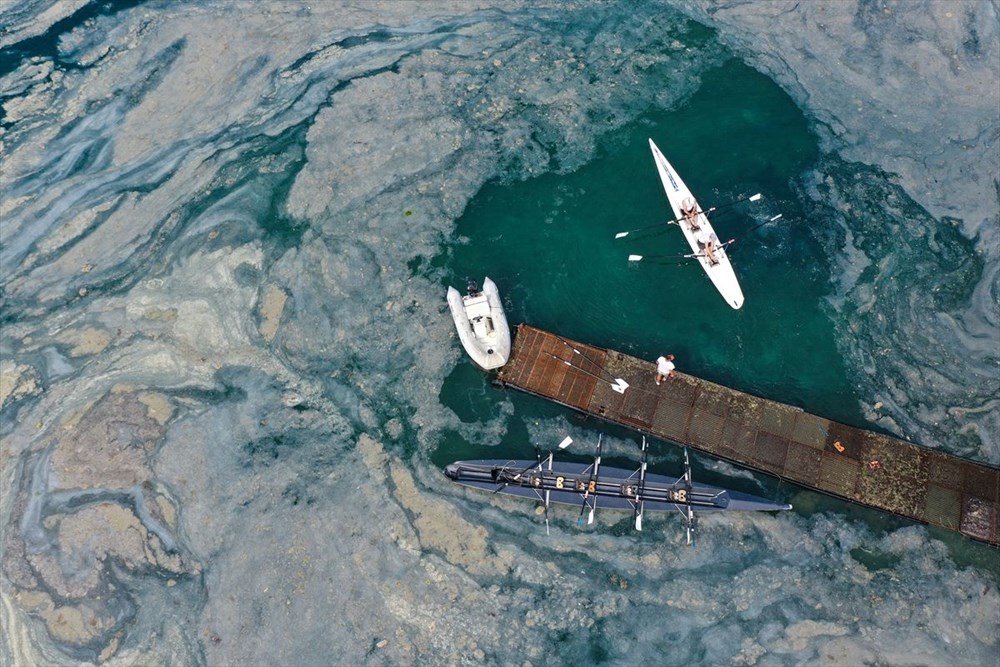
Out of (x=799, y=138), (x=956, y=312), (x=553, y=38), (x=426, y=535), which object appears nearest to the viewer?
(x=426, y=535)

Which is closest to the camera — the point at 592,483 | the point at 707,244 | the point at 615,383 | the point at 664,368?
the point at 592,483

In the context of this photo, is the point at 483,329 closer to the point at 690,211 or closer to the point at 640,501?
the point at 640,501

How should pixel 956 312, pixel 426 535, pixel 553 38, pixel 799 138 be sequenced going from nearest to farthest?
1. pixel 426 535
2. pixel 956 312
3. pixel 799 138
4. pixel 553 38

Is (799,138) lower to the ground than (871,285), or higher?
higher

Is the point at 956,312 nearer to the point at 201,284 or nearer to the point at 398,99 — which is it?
the point at 398,99

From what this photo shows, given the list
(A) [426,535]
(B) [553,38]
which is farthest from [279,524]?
(B) [553,38]

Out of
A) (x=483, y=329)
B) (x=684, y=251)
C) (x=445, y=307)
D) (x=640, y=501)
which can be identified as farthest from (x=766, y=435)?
(x=445, y=307)

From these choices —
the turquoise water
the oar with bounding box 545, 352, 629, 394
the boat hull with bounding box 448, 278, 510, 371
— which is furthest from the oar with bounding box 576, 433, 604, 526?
the boat hull with bounding box 448, 278, 510, 371

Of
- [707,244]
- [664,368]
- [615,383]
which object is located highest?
[707,244]
